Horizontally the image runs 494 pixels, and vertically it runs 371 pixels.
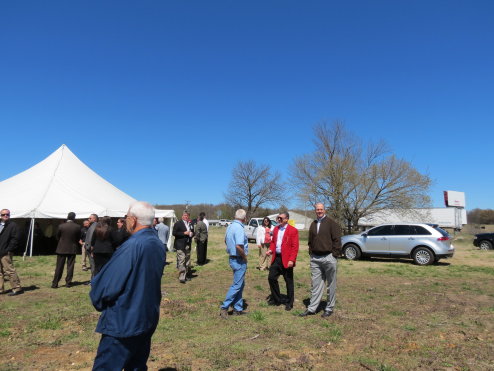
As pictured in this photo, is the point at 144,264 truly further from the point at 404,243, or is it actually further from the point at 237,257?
the point at 404,243

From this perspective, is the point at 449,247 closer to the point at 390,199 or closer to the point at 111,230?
the point at 111,230

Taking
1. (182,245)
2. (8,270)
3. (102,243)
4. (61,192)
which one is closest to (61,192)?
(61,192)

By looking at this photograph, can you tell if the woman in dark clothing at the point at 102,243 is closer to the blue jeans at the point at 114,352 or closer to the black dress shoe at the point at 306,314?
the black dress shoe at the point at 306,314

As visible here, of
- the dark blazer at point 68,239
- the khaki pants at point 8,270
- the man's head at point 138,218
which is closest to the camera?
the man's head at point 138,218

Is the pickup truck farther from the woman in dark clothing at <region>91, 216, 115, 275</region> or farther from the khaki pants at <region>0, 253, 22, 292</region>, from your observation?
the khaki pants at <region>0, 253, 22, 292</region>

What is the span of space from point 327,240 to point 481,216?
102736 mm

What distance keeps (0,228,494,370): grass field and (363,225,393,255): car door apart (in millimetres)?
5486

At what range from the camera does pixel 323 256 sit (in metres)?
6.06

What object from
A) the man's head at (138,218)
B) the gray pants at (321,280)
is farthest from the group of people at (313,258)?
the man's head at (138,218)

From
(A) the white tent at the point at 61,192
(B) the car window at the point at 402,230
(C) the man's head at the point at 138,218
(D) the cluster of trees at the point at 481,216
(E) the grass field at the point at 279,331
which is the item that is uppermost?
(D) the cluster of trees at the point at 481,216

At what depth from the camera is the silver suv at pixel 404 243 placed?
44.4 ft

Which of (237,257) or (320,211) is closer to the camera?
(237,257)

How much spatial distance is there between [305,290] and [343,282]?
171 centimetres

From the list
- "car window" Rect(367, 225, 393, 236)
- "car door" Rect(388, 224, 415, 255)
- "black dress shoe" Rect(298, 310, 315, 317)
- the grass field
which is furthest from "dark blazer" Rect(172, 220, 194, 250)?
"car door" Rect(388, 224, 415, 255)
